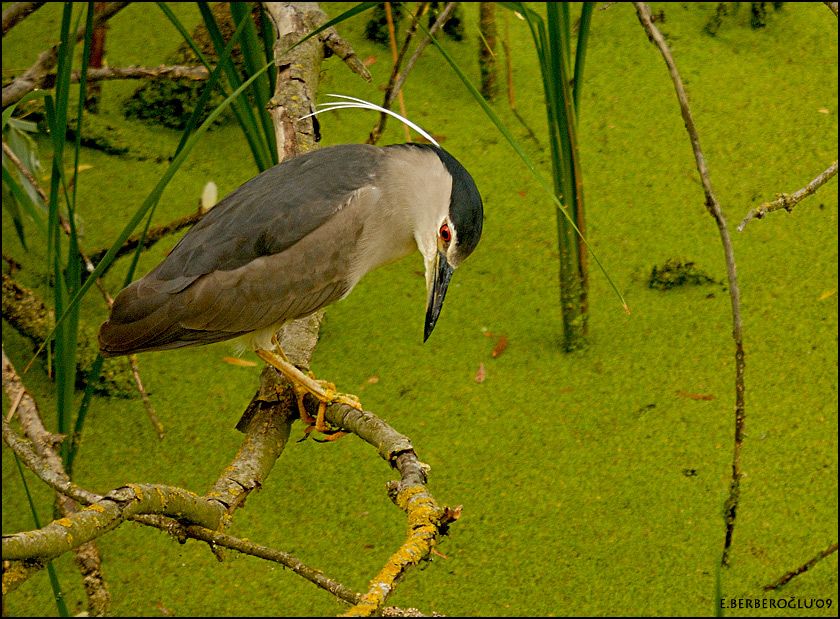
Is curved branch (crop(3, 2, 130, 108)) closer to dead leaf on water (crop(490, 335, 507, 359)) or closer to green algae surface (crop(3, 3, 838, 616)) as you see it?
green algae surface (crop(3, 3, 838, 616))

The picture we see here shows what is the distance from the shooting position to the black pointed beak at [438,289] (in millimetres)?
1463

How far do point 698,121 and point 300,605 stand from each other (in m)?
1.81

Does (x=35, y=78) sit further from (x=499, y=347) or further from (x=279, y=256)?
(x=499, y=347)

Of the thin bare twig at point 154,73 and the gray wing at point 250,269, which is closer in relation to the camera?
the gray wing at point 250,269

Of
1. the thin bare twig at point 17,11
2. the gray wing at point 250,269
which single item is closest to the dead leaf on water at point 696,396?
the gray wing at point 250,269

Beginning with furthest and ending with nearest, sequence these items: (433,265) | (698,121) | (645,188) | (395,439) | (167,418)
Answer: (698,121)
(645,188)
(167,418)
(433,265)
(395,439)

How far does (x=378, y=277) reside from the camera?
2445 mm

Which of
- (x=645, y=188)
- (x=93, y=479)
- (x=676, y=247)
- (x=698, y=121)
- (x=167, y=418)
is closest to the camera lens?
(x=93, y=479)

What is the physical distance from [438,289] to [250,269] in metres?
0.29

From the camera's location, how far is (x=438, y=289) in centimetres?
147

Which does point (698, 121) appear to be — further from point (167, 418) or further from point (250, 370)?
point (167, 418)

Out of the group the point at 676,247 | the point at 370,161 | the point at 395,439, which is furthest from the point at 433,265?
the point at 676,247

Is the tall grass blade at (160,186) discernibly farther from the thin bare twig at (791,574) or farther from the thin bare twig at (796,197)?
the thin bare twig at (791,574)

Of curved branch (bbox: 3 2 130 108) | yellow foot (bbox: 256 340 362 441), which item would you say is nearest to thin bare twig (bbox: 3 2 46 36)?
curved branch (bbox: 3 2 130 108)
